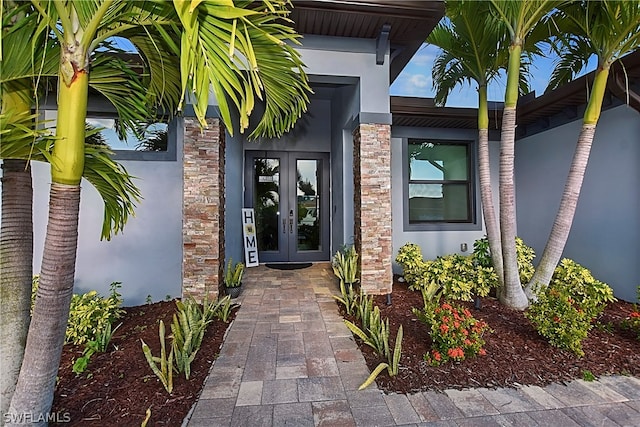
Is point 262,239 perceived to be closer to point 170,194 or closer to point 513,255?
point 170,194

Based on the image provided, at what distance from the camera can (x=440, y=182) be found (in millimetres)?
6445

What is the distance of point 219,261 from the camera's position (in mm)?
4203

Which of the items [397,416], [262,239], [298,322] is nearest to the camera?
[397,416]

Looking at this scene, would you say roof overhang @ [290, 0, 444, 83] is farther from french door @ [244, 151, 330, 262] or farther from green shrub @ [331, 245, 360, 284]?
french door @ [244, 151, 330, 262]

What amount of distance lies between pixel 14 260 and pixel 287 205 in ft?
18.0

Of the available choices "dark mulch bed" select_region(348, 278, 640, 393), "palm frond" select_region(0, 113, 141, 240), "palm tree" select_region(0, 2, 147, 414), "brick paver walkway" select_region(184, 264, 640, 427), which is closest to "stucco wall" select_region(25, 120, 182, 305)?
"palm frond" select_region(0, 113, 141, 240)

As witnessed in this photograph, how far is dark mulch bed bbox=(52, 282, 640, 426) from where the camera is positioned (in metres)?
1.98

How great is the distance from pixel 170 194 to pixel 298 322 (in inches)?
101

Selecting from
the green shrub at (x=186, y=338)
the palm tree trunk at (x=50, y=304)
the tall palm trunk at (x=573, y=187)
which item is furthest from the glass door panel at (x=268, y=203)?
the palm tree trunk at (x=50, y=304)

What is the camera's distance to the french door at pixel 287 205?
7156 mm

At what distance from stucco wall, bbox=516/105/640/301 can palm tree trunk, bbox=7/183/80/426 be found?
628 cm

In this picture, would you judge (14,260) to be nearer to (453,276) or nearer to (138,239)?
(138,239)

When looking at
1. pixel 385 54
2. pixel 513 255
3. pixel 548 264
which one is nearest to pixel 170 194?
pixel 385 54

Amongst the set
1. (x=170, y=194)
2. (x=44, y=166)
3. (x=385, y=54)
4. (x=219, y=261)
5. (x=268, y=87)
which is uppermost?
(x=385, y=54)
